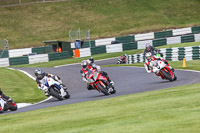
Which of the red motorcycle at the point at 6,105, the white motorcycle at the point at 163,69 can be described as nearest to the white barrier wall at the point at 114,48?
the white motorcycle at the point at 163,69

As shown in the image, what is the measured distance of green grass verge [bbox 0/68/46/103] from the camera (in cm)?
1763

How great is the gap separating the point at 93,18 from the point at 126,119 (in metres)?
49.3

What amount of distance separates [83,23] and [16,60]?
17.6m

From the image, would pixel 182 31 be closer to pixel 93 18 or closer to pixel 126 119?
pixel 93 18

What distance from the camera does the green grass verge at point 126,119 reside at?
7370mm

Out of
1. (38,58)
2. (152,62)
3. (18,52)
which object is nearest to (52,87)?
(152,62)

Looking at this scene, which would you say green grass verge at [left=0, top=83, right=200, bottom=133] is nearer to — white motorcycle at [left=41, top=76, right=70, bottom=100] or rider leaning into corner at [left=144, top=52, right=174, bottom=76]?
white motorcycle at [left=41, top=76, right=70, bottom=100]

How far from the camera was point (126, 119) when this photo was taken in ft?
27.9

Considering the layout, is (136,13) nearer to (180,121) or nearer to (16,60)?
(16,60)

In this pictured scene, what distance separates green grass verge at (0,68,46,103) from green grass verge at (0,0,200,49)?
27.5m

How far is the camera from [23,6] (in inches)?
2330

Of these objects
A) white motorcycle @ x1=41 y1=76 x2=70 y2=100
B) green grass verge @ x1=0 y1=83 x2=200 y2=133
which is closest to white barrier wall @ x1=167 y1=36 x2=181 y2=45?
white motorcycle @ x1=41 y1=76 x2=70 y2=100

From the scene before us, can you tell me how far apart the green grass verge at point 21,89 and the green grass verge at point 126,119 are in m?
6.57

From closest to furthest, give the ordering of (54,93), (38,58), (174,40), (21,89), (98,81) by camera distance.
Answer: (98,81) → (54,93) → (21,89) → (38,58) → (174,40)
